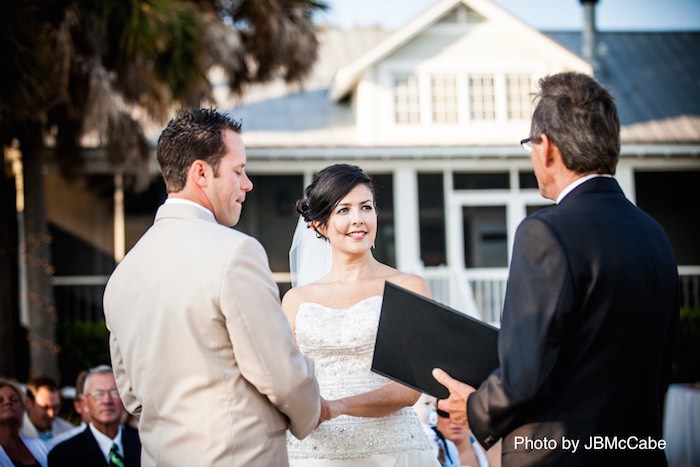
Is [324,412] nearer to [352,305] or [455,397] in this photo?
[455,397]

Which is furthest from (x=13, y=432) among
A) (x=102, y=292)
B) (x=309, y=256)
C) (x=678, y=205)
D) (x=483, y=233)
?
(x=678, y=205)

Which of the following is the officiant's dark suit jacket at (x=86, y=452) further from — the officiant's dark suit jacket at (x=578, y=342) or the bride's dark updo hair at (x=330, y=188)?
the officiant's dark suit jacket at (x=578, y=342)

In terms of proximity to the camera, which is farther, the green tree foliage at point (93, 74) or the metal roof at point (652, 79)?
the metal roof at point (652, 79)

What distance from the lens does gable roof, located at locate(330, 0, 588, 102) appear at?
19.6 m

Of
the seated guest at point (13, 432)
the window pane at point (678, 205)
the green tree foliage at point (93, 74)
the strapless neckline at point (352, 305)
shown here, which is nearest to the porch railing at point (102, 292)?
the green tree foliage at point (93, 74)

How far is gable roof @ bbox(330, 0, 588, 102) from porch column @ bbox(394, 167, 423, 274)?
2.60m

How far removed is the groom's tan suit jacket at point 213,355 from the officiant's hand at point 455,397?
51 cm

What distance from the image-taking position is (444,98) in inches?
797

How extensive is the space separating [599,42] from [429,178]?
26.6 ft

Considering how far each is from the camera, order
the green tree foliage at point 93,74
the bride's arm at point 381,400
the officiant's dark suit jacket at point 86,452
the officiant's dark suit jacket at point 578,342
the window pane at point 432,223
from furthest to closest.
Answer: the window pane at point 432,223 < the green tree foliage at point 93,74 < the officiant's dark suit jacket at point 86,452 < the bride's arm at point 381,400 < the officiant's dark suit jacket at point 578,342

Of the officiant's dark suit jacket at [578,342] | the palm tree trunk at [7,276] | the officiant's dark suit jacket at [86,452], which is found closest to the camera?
the officiant's dark suit jacket at [578,342]

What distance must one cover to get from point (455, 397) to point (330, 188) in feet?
6.45

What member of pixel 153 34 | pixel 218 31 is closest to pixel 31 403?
pixel 153 34

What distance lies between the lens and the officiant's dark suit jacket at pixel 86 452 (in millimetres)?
6379
